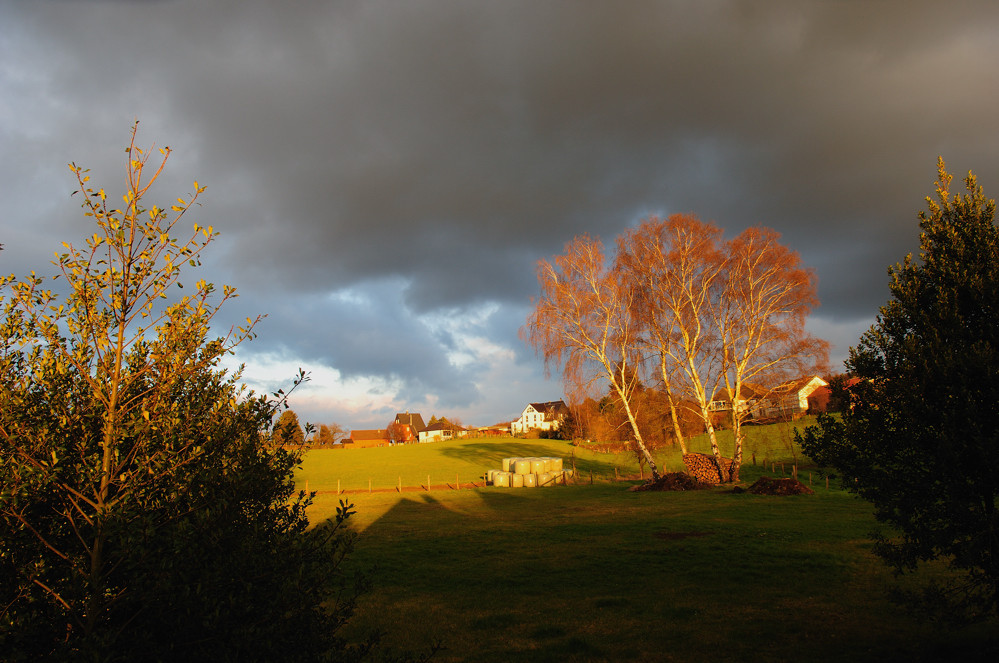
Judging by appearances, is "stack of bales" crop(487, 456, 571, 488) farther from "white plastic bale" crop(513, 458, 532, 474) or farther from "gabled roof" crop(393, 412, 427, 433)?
"gabled roof" crop(393, 412, 427, 433)

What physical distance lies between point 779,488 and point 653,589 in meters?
18.8

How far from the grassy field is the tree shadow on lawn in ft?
92.9

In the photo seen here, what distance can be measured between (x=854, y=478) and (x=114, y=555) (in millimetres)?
9852

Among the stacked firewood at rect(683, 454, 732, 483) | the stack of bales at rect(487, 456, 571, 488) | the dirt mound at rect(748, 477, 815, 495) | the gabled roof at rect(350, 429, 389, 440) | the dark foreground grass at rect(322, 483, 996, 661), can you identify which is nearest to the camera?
the dark foreground grass at rect(322, 483, 996, 661)

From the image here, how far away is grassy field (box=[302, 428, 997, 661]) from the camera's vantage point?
995 cm

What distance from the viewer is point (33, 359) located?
4.68 meters

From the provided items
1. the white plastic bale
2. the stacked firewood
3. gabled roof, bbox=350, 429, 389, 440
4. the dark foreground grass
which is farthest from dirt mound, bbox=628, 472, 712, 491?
gabled roof, bbox=350, 429, 389, 440

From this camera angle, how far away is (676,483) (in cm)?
3366

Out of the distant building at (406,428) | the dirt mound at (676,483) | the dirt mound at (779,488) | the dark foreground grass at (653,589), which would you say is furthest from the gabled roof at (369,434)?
the dirt mound at (779,488)

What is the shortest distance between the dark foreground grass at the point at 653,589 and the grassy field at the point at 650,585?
0.16 ft

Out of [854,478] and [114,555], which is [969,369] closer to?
[854,478]

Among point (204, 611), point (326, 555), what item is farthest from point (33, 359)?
point (326, 555)

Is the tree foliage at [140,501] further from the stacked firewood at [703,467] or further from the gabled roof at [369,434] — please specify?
the gabled roof at [369,434]

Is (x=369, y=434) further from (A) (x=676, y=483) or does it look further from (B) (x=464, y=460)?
(A) (x=676, y=483)
